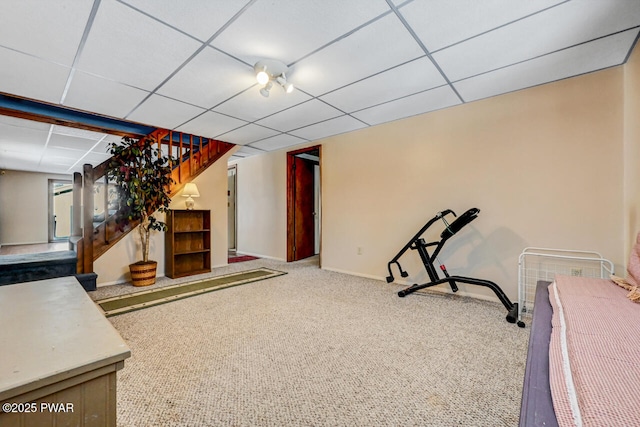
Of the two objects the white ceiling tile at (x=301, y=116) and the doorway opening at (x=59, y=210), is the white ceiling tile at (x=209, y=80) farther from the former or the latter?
the doorway opening at (x=59, y=210)

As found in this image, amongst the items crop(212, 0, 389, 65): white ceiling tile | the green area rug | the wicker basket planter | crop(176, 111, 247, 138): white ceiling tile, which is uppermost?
crop(212, 0, 389, 65): white ceiling tile

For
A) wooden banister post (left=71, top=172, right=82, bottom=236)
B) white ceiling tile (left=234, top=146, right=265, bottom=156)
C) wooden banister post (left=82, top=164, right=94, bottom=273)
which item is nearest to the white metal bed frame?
white ceiling tile (left=234, top=146, right=265, bottom=156)

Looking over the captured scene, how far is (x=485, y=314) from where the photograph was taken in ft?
8.48

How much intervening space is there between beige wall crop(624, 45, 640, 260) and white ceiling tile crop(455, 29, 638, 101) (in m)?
0.17

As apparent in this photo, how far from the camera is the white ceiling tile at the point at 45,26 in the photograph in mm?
1640

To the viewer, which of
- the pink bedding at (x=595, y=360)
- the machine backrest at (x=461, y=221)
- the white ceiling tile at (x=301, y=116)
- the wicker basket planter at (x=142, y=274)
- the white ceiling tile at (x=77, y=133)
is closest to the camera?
the pink bedding at (x=595, y=360)

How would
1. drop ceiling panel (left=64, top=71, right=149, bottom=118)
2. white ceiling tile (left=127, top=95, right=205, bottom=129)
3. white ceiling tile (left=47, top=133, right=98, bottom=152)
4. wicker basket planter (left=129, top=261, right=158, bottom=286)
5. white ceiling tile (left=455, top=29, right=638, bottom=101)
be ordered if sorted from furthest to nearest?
white ceiling tile (left=47, top=133, right=98, bottom=152), wicker basket planter (left=129, top=261, right=158, bottom=286), white ceiling tile (left=127, top=95, right=205, bottom=129), drop ceiling panel (left=64, top=71, right=149, bottom=118), white ceiling tile (left=455, top=29, right=638, bottom=101)

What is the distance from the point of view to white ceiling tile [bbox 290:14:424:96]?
6.27 ft

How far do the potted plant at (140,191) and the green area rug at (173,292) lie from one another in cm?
48

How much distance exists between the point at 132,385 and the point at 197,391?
40cm

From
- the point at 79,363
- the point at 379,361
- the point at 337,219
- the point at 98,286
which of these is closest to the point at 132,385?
the point at 79,363

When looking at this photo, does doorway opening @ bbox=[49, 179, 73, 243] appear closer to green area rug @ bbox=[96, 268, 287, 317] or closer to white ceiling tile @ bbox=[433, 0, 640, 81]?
green area rug @ bbox=[96, 268, 287, 317]

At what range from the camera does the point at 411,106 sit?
3.24 m

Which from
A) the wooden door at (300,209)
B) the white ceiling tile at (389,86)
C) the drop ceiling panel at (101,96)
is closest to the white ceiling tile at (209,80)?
the drop ceiling panel at (101,96)
